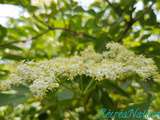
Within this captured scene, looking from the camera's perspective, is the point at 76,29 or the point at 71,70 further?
the point at 76,29

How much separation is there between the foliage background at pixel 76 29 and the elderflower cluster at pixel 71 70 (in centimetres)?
23

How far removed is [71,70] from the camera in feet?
3.69

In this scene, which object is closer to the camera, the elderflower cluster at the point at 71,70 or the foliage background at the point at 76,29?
the elderflower cluster at the point at 71,70

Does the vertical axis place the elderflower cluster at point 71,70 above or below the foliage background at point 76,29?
below

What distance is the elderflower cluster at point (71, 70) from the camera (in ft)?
3.53

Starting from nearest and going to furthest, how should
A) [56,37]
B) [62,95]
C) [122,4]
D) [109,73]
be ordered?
[109,73] < [62,95] < [122,4] < [56,37]

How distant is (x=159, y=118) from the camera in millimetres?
1262

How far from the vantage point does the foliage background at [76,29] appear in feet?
5.29

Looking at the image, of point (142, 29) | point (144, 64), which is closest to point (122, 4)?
point (142, 29)

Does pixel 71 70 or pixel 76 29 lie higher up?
pixel 76 29

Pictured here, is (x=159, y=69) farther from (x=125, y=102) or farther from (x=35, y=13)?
(x=35, y=13)

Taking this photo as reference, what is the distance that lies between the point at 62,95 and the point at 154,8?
76cm

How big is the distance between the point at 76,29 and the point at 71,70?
2.46 ft

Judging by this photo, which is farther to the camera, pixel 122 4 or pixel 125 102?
pixel 125 102
